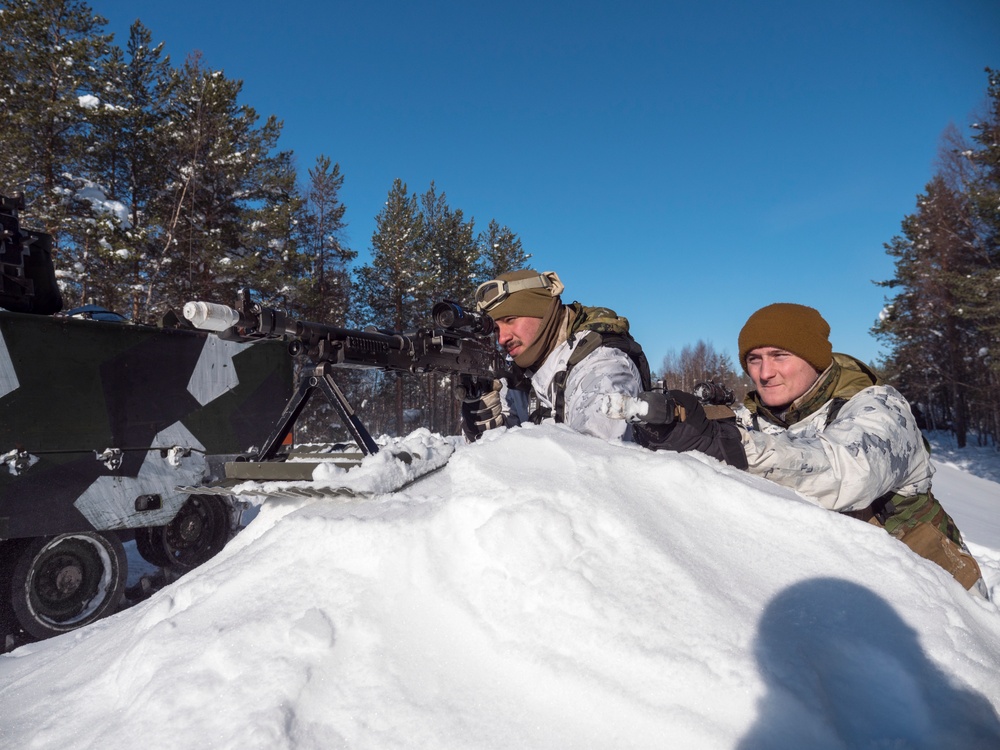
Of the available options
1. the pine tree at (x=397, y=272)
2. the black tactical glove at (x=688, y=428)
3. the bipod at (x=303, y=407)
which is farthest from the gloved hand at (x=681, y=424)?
the pine tree at (x=397, y=272)

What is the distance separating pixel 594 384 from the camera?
302 centimetres

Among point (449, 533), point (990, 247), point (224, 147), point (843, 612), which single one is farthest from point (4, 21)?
point (990, 247)

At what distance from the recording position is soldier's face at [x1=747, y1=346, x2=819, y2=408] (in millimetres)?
2816

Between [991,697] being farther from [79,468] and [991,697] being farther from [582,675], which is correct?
[79,468]

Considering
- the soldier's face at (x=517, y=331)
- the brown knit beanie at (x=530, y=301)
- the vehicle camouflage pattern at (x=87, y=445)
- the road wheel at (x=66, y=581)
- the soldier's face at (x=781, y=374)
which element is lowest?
the road wheel at (x=66, y=581)

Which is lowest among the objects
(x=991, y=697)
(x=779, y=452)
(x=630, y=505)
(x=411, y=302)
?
(x=991, y=697)

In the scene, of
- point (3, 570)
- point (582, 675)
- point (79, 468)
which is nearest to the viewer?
point (582, 675)

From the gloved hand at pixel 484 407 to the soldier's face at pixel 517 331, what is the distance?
0.45 m

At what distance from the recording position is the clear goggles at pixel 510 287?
3.62m

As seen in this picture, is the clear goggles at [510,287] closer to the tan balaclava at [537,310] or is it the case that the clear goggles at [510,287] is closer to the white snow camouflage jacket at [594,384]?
the tan balaclava at [537,310]

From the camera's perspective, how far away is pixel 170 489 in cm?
446

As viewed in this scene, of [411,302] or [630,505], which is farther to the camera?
[411,302]

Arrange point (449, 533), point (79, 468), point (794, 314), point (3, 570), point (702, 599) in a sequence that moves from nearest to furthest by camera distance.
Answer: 1. point (702, 599)
2. point (449, 533)
3. point (794, 314)
4. point (3, 570)
5. point (79, 468)

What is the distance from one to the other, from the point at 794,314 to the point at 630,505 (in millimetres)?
1629
